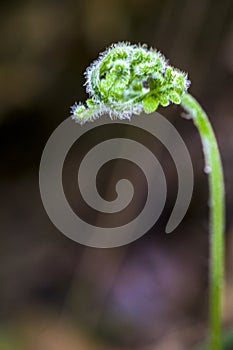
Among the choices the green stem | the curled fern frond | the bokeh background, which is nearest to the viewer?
the curled fern frond

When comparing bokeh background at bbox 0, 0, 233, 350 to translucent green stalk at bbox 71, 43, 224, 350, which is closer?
translucent green stalk at bbox 71, 43, 224, 350

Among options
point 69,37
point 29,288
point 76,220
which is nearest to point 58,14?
point 69,37

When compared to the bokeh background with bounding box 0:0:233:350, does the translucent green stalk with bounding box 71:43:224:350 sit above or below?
below

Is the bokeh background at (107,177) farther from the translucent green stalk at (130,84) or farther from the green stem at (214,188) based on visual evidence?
the translucent green stalk at (130,84)

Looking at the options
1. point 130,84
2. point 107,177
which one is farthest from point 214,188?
point 107,177

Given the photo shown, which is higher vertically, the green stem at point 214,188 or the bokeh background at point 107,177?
the bokeh background at point 107,177

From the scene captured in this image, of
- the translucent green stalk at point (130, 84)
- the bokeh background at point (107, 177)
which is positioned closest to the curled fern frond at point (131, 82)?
the translucent green stalk at point (130, 84)

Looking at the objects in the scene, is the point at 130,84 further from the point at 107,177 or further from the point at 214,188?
the point at 107,177

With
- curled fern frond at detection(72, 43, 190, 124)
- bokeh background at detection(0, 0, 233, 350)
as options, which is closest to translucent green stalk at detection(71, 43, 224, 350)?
curled fern frond at detection(72, 43, 190, 124)

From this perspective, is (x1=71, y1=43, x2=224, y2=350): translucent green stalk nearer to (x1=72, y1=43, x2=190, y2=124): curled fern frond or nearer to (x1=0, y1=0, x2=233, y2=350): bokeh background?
(x1=72, y1=43, x2=190, y2=124): curled fern frond

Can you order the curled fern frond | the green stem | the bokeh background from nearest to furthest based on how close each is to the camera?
the curled fern frond → the green stem → the bokeh background
